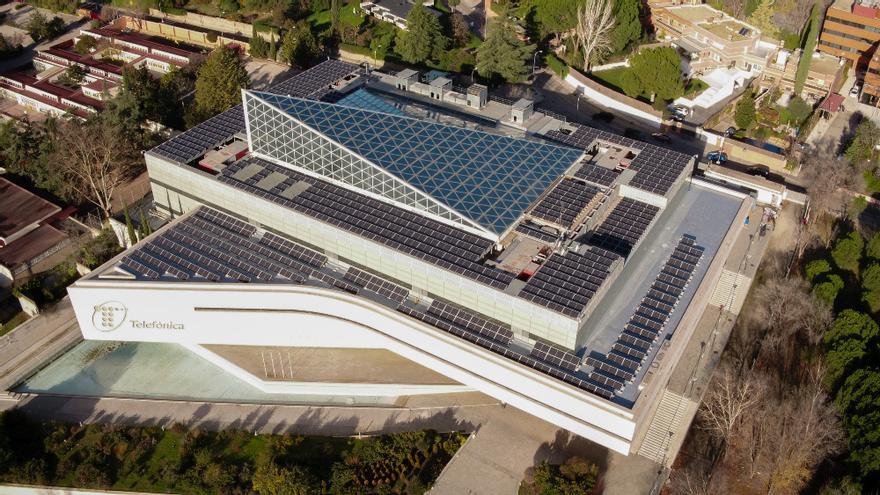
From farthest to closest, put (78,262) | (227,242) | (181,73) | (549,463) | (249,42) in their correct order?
(249,42) < (181,73) < (78,262) < (227,242) < (549,463)

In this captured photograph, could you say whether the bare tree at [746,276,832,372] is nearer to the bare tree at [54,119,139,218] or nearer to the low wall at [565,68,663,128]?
the low wall at [565,68,663,128]

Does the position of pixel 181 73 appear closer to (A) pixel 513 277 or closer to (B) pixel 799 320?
(A) pixel 513 277

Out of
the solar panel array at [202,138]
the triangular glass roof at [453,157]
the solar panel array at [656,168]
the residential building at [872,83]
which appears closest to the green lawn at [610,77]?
the residential building at [872,83]

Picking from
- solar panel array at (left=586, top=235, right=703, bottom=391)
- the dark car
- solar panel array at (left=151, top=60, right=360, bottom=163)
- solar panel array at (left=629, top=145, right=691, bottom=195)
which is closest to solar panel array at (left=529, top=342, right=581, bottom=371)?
solar panel array at (left=586, top=235, right=703, bottom=391)

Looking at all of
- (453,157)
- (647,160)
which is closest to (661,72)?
(647,160)

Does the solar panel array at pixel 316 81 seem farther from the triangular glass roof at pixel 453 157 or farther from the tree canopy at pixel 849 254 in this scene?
the tree canopy at pixel 849 254

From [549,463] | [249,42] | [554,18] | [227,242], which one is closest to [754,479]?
[549,463]
